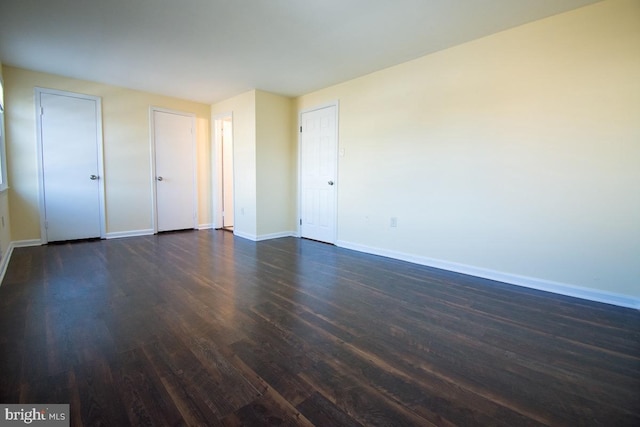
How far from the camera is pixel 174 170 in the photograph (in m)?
5.61

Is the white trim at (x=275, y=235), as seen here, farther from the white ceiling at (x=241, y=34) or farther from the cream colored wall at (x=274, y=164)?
the white ceiling at (x=241, y=34)

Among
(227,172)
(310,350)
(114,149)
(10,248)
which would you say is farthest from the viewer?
(227,172)

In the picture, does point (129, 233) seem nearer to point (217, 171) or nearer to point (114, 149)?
point (114, 149)

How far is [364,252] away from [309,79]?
2626 millimetres

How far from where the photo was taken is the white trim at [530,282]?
98.1 inches

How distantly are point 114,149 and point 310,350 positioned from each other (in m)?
4.90

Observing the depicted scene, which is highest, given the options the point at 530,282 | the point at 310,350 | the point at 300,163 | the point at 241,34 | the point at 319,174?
the point at 241,34

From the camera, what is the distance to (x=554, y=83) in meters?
2.68

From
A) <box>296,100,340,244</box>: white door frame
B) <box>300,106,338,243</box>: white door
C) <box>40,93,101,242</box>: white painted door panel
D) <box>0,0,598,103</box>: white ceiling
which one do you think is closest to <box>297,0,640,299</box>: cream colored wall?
<box>0,0,598,103</box>: white ceiling

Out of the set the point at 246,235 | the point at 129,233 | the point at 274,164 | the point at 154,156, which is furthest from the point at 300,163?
the point at 129,233

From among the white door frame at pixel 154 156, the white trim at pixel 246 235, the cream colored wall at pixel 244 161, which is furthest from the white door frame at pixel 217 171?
the white trim at pixel 246 235

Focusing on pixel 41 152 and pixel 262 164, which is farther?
pixel 262 164

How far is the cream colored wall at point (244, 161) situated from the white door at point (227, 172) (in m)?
0.51

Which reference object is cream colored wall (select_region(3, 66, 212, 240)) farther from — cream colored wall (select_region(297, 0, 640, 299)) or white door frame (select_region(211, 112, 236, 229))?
cream colored wall (select_region(297, 0, 640, 299))
